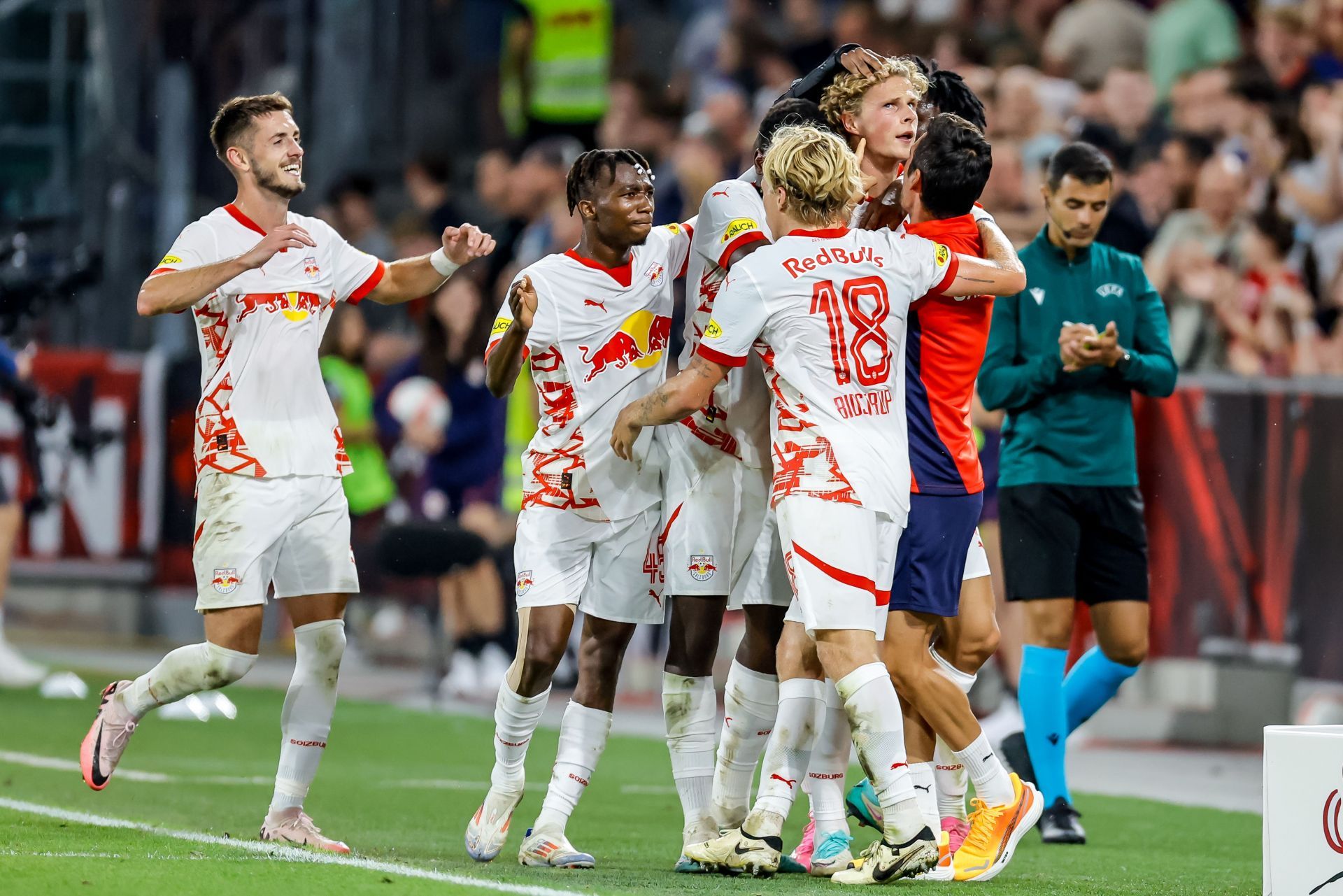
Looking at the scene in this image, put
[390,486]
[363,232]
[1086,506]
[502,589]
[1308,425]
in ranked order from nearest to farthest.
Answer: [1086,506] → [1308,425] → [502,589] → [390,486] → [363,232]

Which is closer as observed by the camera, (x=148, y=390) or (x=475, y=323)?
(x=475, y=323)

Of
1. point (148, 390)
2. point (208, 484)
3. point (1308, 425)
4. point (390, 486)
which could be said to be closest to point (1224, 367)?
point (1308, 425)

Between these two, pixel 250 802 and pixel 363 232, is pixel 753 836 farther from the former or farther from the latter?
pixel 363 232

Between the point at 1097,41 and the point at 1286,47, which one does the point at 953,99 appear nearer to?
the point at 1286,47

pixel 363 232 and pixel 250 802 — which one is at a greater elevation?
pixel 363 232

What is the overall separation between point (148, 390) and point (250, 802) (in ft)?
24.5

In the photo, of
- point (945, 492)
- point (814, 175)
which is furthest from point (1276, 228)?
point (814, 175)

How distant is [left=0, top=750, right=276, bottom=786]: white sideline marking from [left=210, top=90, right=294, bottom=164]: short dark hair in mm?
2977

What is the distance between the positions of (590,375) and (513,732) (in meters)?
1.15

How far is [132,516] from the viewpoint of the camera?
14375mm

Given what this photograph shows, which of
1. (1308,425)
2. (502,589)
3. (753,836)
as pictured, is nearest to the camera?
(753,836)

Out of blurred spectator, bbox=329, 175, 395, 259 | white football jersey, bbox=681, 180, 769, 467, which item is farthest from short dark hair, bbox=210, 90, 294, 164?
blurred spectator, bbox=329, 175, 395, 259

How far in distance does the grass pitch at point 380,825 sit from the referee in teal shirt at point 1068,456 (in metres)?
0.58

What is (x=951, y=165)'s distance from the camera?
5953 mm
